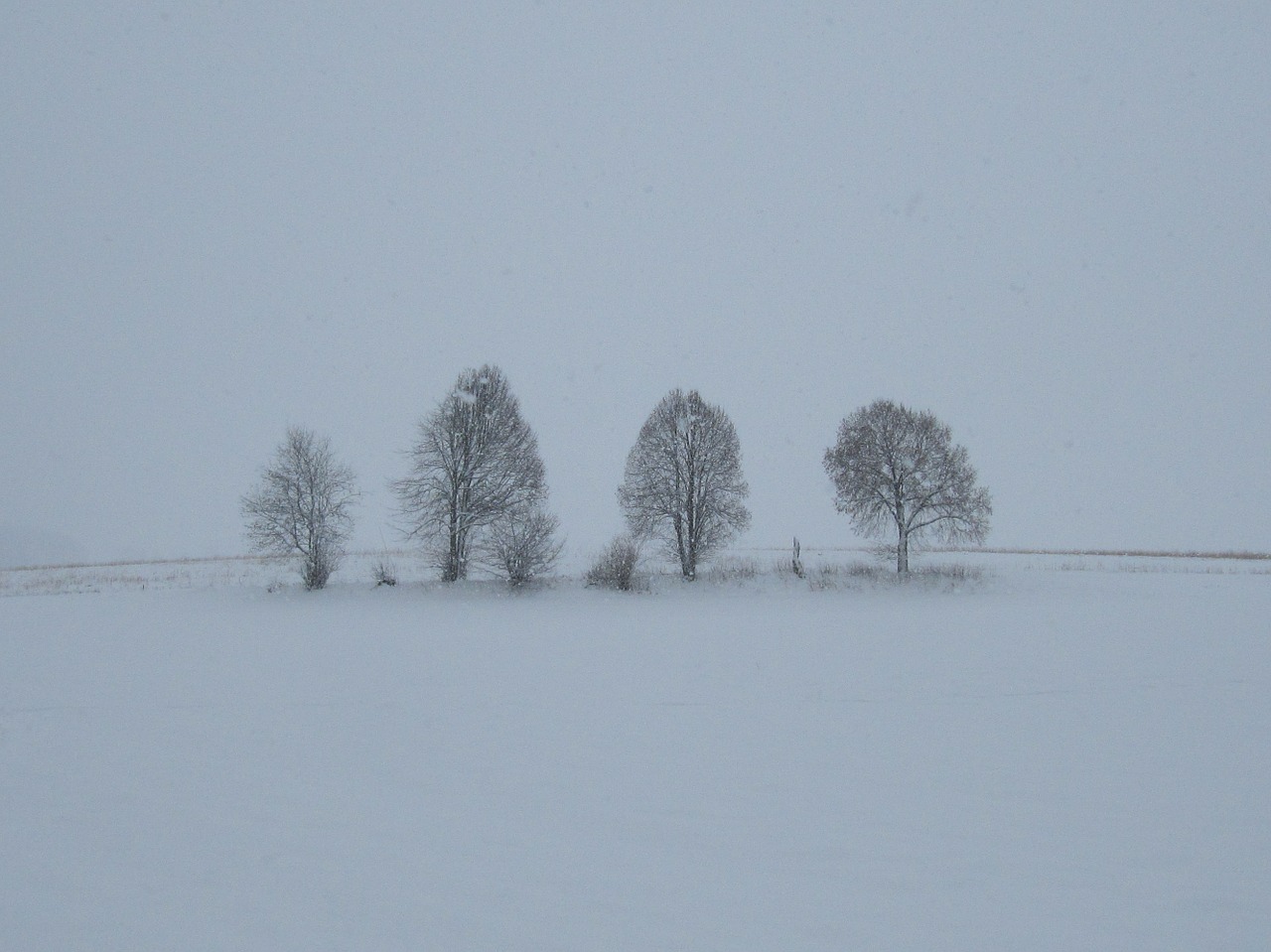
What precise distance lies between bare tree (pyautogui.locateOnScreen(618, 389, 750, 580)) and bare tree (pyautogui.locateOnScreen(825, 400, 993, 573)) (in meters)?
6.71

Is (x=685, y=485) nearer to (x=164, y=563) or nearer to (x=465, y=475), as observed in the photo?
(x=465, y=475)

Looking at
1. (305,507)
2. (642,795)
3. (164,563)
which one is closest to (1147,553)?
(642,795)

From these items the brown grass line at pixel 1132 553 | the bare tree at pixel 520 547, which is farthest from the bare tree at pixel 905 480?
the bare tree at pixel 520 547

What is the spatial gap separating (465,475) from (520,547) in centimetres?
519

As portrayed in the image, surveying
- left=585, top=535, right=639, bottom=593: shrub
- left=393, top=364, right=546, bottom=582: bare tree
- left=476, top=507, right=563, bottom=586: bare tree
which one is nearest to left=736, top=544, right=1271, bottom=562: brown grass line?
left=585, top=535, right=639, bottom=593: shrub

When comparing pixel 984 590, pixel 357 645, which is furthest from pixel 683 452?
pixel 357 645

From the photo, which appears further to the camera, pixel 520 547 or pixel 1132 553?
pixel 1132 553

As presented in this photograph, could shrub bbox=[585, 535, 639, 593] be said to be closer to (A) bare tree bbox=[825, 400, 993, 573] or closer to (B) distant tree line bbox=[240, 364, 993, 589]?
(B) distant tree line bbox=[240, 364, 993, 589]

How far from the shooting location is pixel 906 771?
9227 mm

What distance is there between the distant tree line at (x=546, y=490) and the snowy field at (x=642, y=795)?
16466 millimetres

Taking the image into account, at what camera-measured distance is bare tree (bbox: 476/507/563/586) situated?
35.7m

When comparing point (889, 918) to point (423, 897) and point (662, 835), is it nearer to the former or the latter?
point (662, 835)

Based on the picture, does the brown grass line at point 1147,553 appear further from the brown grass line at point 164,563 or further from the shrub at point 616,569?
the brown grass line at point 164,563

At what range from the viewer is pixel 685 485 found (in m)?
39.1
